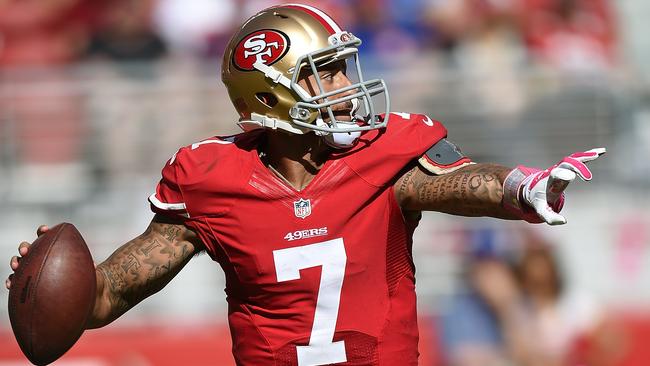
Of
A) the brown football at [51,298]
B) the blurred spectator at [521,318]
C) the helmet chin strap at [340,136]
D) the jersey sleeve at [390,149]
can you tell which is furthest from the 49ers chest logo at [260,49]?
the blurred spectator at [521,318]

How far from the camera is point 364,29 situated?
8.48 metres

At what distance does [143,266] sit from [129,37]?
4838 mm

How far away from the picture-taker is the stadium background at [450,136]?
720 cm

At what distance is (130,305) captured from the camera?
13.4 feet

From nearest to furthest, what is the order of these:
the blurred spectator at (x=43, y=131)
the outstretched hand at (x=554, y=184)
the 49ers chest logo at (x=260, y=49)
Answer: the outstretched hand at (x=554, y=184), the 49ers chest logo at (x=260, y=49), the blurred spectator at (x=43, y=131)

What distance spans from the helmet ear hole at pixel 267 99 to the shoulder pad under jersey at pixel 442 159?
0.52 metres

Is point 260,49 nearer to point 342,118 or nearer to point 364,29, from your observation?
point 342,118

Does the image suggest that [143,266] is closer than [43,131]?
Yes

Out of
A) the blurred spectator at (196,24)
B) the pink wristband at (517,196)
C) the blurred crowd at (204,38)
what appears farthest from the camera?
the blurred spectator at (196,24)

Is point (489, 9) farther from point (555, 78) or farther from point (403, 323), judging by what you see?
point (403, 323)

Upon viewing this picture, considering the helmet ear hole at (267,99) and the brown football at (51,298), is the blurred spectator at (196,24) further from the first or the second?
the brown football at (51,298)

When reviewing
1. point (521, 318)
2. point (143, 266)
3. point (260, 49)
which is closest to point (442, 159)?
point (260, 49)

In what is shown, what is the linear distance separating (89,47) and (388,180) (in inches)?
209

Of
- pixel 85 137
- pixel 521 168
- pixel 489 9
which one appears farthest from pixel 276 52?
pixel 489 9
